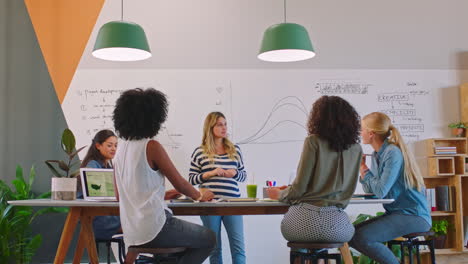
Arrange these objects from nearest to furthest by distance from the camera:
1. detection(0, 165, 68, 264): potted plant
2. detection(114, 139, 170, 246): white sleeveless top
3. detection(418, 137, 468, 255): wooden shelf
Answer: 1. detection(114, 139, 170, 246): white sleeveless top
2. detection(0, 165, 68, 264): potted plant
3. detection(418, 137, 468, 255): wooden shelf

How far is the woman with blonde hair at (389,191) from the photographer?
9.10 feet

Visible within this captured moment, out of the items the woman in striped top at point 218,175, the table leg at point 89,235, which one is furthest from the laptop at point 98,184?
the woman in striped top at point 218,175

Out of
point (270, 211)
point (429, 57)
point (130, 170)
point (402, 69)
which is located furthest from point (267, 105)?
point (130, 170)

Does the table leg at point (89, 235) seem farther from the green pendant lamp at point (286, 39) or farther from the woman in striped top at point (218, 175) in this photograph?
the green pendant lamp at point (286, 39)

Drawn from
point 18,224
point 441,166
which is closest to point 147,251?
point 18,224

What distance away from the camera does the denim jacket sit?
Result: 2.88 metres

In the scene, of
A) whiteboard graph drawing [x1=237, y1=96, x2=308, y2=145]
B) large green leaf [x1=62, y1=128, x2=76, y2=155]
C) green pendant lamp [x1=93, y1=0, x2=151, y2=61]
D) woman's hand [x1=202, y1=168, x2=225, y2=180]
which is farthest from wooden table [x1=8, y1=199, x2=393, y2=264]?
whiteboard graph drawing [x1=237, y1=96, x2=308, y2=145]

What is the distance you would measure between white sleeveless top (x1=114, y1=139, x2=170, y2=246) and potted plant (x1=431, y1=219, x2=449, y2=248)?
3.21m

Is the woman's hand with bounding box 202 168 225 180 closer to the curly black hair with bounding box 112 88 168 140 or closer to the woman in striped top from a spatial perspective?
the woman in striped top

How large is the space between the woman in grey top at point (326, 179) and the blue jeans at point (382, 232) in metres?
0.32

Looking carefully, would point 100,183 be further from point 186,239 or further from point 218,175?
point 218,175

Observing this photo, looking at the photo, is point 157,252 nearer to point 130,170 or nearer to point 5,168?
point 130,170

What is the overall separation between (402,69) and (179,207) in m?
3.22

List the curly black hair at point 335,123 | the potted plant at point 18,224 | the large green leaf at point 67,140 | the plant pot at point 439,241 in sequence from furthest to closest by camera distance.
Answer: the plant pot at point 439,241 < the potted plant at point 18,224 < the large green leaf at point 67,140 < the curly black hair at point 335,123
